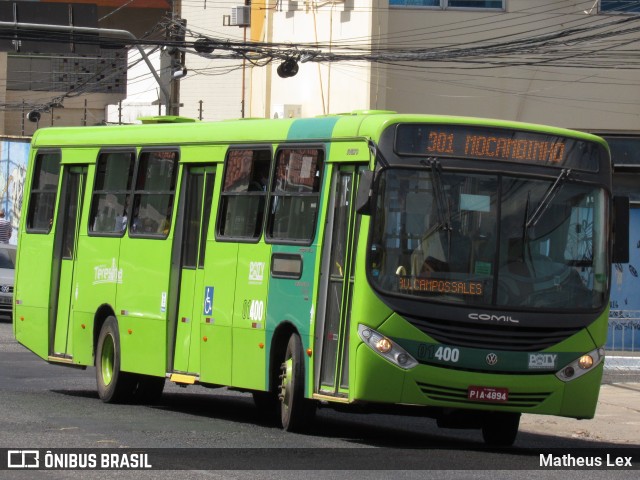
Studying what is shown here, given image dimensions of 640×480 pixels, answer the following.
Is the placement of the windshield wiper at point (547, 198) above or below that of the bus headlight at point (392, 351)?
above

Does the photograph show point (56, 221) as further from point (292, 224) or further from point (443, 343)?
point (443, 343)

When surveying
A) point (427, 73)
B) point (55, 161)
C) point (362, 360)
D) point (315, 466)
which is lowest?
point (315, 466)

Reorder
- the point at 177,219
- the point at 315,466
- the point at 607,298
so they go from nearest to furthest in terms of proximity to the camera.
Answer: the point at 315,466, the point at 607,298, the point at 177,219

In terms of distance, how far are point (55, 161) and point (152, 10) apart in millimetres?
56129

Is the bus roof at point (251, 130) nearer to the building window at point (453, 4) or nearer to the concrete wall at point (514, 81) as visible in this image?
the concrete wall at point (514, 81)

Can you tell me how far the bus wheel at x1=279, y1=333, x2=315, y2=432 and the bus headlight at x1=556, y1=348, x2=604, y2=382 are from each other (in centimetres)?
225

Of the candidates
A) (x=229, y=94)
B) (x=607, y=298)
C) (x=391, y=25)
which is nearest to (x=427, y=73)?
(x=391, y=25)

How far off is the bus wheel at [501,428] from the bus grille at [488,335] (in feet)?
3.48

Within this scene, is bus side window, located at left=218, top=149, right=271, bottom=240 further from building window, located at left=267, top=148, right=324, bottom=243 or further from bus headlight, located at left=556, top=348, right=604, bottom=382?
bus headlight, located at left=556, top=348, right=604, bottom=382

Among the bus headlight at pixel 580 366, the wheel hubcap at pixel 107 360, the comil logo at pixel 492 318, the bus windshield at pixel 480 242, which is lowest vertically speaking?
the wheel hubcap at pixel 107 360

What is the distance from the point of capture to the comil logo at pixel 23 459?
977cm

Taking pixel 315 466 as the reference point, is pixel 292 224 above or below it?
above

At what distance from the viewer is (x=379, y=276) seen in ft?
37.5

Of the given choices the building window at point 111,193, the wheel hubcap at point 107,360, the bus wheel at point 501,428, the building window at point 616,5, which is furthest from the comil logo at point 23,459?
the building window at point 616,5
